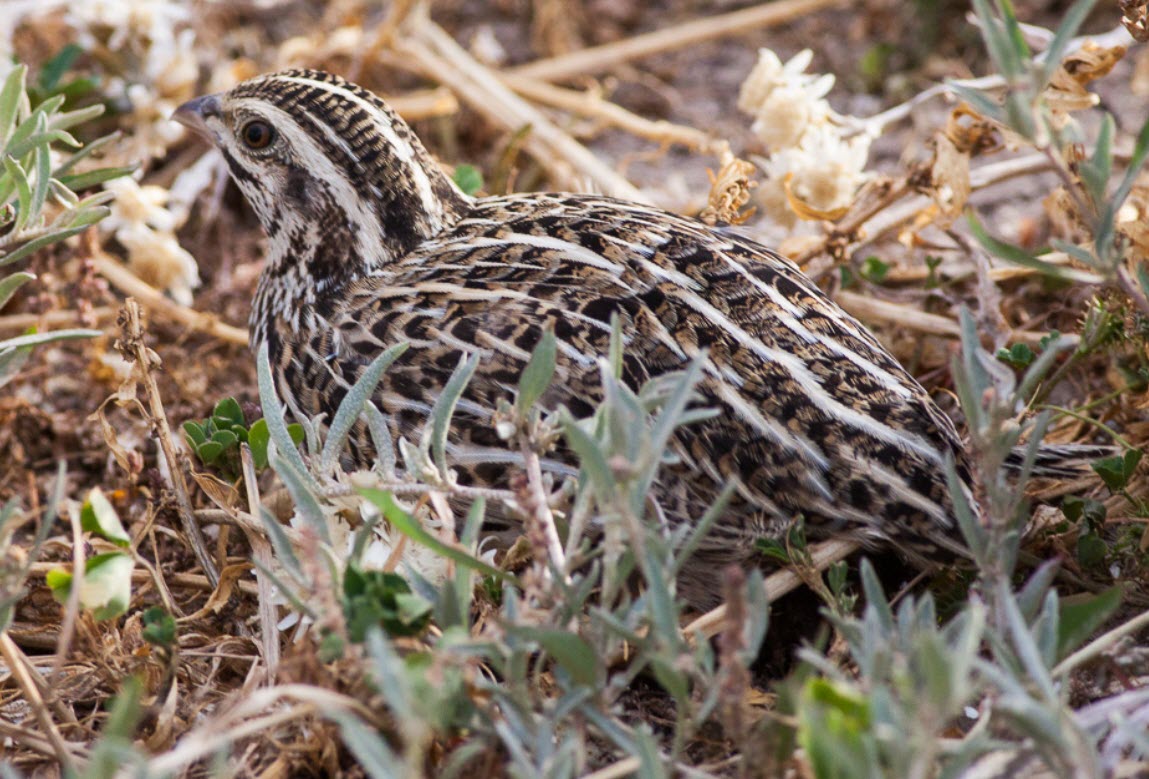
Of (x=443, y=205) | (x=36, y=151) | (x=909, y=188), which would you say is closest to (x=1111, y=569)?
(x=909, y=188)

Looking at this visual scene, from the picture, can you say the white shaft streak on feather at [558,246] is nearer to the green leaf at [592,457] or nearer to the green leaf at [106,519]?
the green leaf at [592,457]

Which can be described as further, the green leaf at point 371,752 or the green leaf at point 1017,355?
the green leaf at point 1017,355

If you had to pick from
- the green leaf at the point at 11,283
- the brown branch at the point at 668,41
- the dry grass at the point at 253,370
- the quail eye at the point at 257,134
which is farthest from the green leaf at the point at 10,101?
the brown branch at the point at 668,41

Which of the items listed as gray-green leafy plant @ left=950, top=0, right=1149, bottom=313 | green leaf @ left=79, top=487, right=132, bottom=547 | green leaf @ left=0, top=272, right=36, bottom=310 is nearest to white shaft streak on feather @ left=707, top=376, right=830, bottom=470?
gray-green leafy plant @ left=950, top=0, right=1149, bottom=313

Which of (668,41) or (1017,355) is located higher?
(668,41)

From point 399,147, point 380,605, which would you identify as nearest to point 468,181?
point 399,147

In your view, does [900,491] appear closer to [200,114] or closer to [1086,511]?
[1086,511]

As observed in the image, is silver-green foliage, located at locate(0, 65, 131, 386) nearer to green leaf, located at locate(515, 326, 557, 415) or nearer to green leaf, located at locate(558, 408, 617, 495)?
green leaf, located at locate(515, 326, 557, 415)
